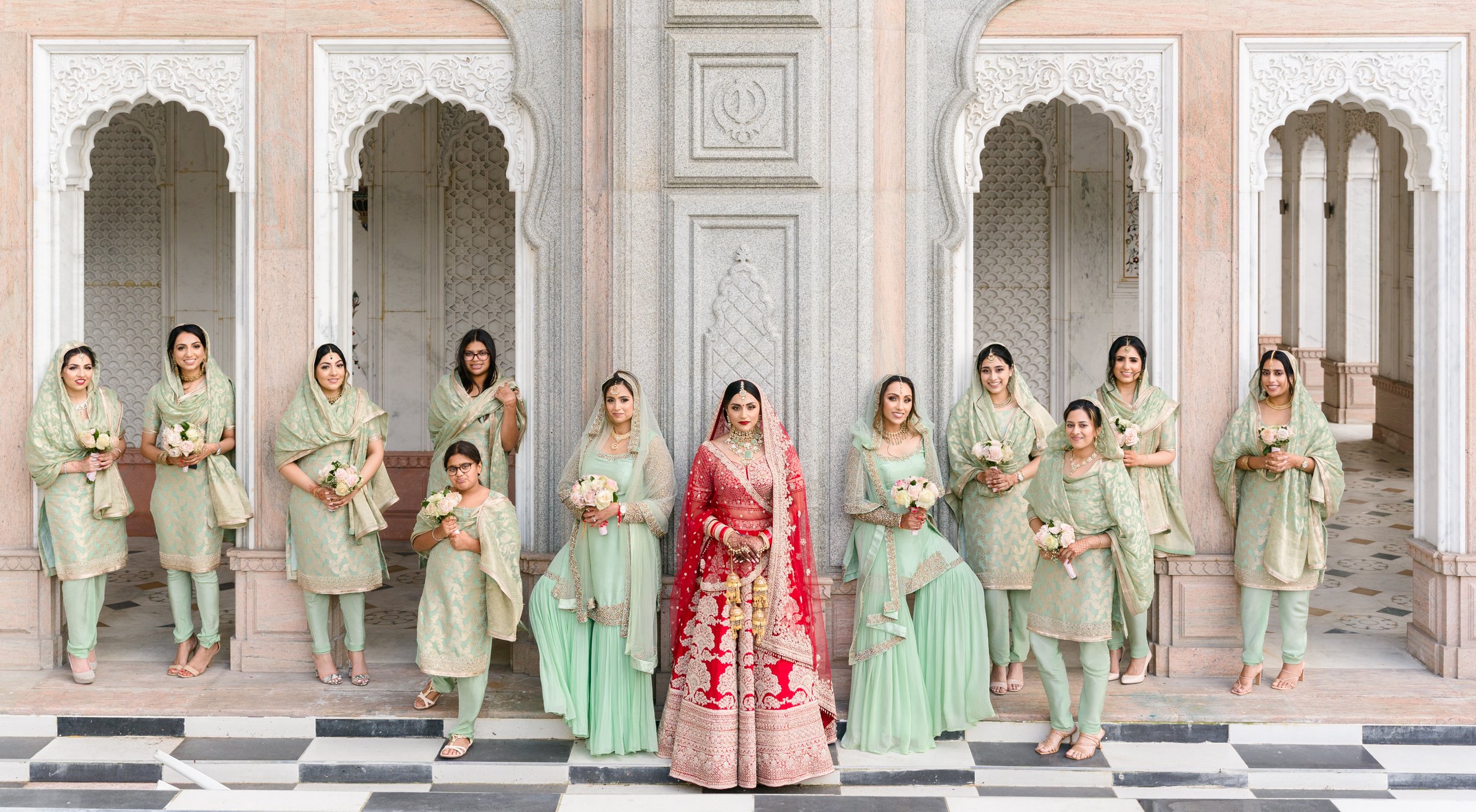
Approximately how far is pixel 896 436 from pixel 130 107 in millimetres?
3785

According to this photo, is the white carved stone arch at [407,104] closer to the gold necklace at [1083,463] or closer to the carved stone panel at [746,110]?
the carved stone panel at [746,110]

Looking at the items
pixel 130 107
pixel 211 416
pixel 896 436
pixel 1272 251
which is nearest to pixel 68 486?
pixel 211 416

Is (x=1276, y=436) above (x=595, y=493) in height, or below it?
above

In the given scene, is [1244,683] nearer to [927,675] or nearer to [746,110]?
[927,675]

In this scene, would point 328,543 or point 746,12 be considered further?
point 328,543

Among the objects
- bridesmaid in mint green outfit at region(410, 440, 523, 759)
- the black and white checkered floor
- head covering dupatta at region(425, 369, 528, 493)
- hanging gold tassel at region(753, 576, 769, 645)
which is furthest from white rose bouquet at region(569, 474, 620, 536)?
the black and white checkered floor

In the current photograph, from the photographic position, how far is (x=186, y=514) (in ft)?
21.6

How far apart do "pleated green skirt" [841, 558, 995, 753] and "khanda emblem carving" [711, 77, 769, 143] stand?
1.83 m

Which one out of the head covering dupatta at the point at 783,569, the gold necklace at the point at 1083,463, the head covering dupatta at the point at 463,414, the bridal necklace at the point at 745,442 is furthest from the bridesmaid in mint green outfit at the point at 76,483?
the gold necklace at the point at 1083,463

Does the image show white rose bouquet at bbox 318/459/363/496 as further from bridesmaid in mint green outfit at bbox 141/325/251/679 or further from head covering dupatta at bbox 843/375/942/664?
head covering dupatta at bbox 843/375/942/664

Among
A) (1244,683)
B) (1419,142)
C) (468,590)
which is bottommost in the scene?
(1244,683)

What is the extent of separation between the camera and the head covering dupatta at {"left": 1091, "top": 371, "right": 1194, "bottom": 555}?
6352mm

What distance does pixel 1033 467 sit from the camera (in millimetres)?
6176

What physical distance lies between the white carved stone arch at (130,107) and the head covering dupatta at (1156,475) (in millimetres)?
3894
